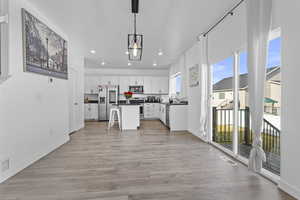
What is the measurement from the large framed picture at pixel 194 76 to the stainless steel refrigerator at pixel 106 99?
4.44 metres

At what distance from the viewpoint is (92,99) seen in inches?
350

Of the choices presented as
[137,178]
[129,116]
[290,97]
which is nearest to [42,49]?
[137,178]

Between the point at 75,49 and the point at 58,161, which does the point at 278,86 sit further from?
the point at 75,49

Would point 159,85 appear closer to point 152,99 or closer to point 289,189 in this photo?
point 152,99

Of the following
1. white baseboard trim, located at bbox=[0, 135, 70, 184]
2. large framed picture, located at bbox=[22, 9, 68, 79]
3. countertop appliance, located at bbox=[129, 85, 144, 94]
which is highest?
large framed picture, located at bbox=[22, 9, 68, 79]

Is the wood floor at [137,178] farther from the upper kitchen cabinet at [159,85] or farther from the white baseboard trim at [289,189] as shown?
the upper kitchen cabinet at [159,85]

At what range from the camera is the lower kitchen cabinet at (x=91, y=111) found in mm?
8359

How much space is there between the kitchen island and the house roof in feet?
9.73

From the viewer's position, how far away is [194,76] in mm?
4914

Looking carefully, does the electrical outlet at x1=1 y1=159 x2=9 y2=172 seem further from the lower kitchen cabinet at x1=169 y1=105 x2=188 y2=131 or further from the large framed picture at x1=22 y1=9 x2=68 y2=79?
the lower kitchen cabinet at x1=169 y1=105 x2=188 y2=131

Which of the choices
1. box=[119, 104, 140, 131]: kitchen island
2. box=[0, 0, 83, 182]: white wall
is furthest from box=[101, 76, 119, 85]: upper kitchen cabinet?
box=[0, 0, 83, 182]: white wall

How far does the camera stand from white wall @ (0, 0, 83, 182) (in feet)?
7.70

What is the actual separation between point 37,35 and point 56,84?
1138 mm

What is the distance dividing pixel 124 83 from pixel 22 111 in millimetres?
6488
